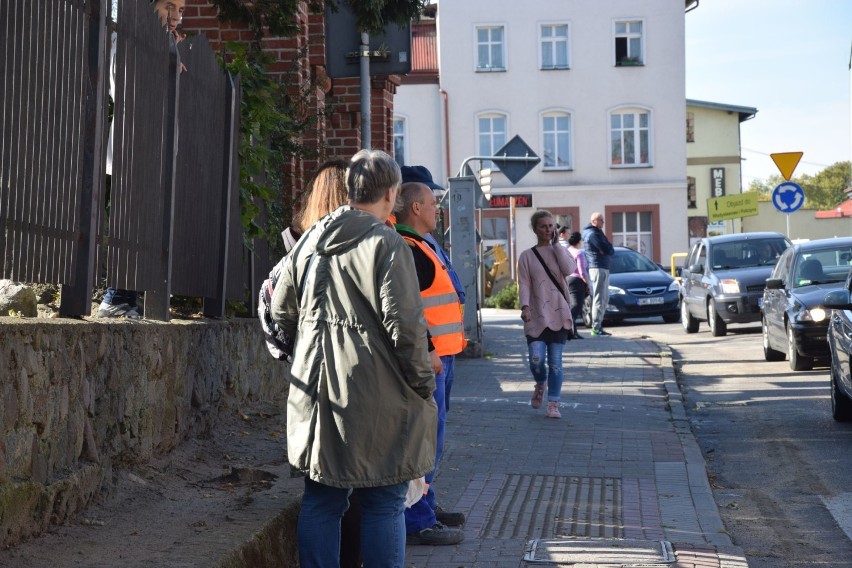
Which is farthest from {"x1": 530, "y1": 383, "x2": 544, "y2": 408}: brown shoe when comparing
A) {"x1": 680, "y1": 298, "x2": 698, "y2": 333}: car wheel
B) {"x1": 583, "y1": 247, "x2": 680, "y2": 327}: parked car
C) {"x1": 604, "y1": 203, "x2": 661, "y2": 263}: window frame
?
{"x1": 604, "y1": 203, "x2": 661, "y2": 263}: window frame

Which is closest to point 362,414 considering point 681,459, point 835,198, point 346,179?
point 346,179

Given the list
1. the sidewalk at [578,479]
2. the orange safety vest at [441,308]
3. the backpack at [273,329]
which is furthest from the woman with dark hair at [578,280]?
the backpack at [273,329]

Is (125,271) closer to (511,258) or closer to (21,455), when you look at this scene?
(21,455)

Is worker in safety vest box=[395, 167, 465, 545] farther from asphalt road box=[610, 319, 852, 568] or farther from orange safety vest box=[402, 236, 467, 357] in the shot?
asphalt road box=[610, 319, 852, 568]

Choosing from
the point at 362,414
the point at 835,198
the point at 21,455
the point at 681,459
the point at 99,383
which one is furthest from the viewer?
the point at 835,198

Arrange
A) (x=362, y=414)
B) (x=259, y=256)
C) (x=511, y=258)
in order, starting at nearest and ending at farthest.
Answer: (x=362, y=414), (x=259, y=256), (x=511, y=258)

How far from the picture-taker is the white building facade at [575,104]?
151 feet

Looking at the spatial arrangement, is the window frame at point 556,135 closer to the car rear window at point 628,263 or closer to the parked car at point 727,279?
Answer: the car rear window at point 628,263

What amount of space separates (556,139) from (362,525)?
140 ft

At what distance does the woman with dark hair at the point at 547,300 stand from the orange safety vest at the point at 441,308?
511 centimetres

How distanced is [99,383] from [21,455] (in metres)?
0.86

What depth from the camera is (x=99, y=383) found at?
18.3ft

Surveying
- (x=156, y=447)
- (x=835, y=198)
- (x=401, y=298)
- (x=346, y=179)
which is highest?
(x=835, y=198)

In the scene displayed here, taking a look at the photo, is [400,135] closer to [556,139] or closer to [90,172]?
[556,139]
